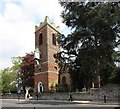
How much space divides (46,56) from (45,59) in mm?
525

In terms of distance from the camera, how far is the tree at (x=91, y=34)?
87.8ft

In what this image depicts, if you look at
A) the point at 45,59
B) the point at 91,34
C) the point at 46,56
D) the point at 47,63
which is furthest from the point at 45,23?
the point at 91,34

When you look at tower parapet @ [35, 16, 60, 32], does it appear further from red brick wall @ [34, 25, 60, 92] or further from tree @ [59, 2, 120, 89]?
tree @ [59, 2, 120, 89]

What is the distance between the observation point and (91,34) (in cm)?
2955

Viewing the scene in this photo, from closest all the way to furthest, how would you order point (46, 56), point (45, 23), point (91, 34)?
point (91, 34) < point (46, 56) < point (45, 23)

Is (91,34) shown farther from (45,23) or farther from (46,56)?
(45,23)

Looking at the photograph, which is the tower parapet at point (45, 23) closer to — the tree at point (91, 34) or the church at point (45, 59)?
the church at point (45, 59)

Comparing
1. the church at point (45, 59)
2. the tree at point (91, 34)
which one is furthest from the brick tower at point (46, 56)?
the tree at point (91, 34)

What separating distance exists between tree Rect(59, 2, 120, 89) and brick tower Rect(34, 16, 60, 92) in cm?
1375

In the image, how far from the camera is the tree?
26.8 metres

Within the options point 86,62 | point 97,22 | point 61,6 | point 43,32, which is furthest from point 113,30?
point 43,32

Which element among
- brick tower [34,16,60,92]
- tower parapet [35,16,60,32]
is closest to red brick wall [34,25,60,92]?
brick tower [34,16,60,92]

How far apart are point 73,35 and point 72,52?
2.43m

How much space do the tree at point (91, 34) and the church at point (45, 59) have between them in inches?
544
